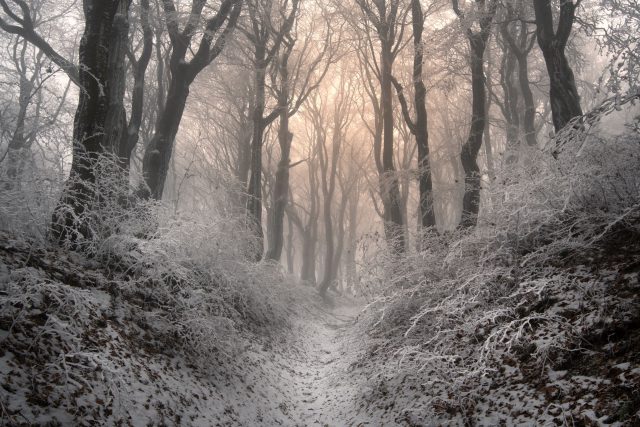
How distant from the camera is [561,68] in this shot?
26.3ft

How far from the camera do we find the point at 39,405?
2.98 meters

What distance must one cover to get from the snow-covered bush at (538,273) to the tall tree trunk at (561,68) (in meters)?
2.12

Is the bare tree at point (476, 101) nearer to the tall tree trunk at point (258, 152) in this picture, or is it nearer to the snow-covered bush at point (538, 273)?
the snow-covered bush at point (538, 273)

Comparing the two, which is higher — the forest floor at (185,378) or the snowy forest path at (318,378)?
the forest floor at (185,378)

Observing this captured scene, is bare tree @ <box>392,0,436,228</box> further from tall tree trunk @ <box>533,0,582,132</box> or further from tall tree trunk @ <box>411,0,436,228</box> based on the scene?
tall tree trunk @ <box>533,0,582,132</box>

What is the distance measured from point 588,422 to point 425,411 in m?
1.71

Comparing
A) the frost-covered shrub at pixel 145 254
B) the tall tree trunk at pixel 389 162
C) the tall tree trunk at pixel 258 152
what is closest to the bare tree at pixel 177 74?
the frost-covered shrub at pixel 145 254

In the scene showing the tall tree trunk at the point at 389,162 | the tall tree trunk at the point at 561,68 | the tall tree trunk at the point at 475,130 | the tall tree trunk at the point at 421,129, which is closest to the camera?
the tall tree trunk at the point at 561,68

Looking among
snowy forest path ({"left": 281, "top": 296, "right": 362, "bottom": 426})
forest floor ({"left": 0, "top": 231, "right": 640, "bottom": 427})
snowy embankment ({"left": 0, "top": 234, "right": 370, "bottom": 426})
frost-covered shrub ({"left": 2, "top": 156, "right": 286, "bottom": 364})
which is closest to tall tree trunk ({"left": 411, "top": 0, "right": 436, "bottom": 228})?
snowy forest path ({"left": 281, "top": 296, "right": 362, "bottom": 426})

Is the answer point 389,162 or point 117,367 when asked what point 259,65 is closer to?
point 389,162

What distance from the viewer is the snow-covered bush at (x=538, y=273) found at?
4035 mm

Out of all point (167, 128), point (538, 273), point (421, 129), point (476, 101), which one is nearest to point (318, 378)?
point (538, 273)

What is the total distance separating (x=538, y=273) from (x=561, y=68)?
5.16 m

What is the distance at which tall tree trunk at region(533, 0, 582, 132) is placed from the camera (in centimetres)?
795
